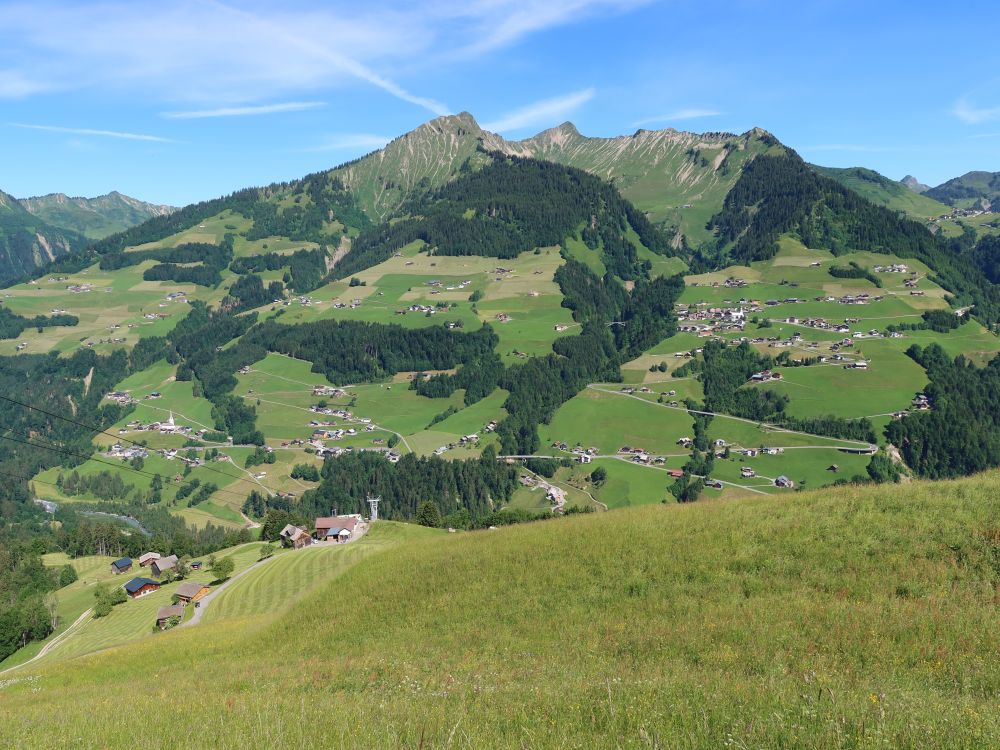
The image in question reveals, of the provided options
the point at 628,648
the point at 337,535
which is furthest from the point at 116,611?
the point at 628,648

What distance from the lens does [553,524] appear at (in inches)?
1151

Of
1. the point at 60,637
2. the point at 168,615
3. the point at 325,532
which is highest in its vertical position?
the point at 168,615

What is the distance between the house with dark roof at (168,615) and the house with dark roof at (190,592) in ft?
13.8

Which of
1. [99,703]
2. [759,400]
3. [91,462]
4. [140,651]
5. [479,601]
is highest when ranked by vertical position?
[99,703]

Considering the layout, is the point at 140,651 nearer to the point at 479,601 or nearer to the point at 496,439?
the point at 479,601

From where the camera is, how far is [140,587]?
83188mm

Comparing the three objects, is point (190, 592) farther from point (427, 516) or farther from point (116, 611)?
point (427, 516)

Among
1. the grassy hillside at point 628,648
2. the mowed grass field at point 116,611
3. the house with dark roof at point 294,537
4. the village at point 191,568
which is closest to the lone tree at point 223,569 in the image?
the village at point 191,568

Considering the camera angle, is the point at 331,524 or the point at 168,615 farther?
the point at 331,524

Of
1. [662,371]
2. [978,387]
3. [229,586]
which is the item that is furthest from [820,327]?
[229,586]

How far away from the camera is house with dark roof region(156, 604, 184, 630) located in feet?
177

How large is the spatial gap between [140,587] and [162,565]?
1037 centimetres

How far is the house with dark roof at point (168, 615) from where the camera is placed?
53.9 meters

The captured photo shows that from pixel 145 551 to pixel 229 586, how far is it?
66.4 m
